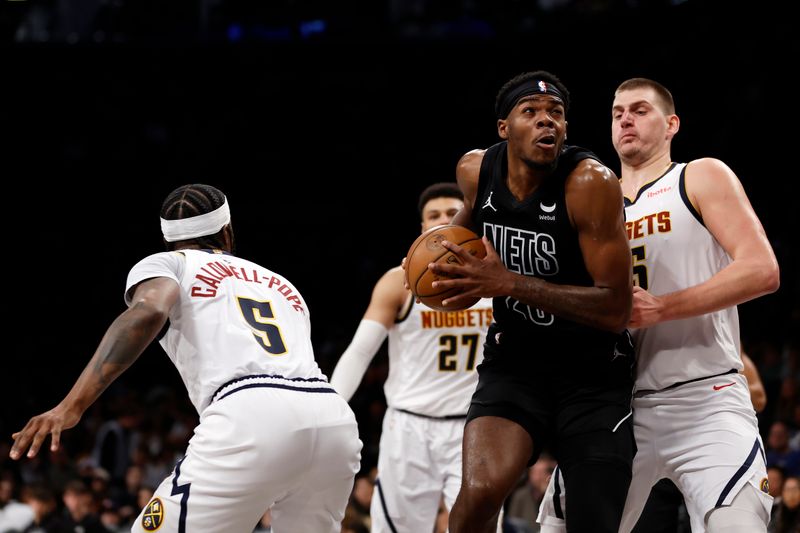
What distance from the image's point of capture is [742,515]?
13.2 feet

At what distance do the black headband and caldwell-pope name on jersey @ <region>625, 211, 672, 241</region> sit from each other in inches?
28.9

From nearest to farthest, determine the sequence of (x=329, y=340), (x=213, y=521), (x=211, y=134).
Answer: (x=213, y=521) < (x=329, y=340) < (x=211, y=134)

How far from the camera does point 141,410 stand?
555 inches

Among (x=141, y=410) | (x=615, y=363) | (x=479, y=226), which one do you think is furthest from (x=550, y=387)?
(x=141, y=410)

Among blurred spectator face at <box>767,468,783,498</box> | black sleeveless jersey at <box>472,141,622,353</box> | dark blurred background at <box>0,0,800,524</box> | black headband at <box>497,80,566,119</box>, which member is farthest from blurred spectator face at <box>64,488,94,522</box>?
black headband at <box>497,80,566,119</box>

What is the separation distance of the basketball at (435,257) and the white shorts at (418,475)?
2.33 metres

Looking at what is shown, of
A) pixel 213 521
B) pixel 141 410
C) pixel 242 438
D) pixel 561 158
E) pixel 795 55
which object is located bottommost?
pixel 141 410

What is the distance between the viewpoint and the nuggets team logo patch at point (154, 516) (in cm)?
372

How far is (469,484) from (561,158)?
4.45ft

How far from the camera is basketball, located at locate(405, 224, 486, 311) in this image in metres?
4.04

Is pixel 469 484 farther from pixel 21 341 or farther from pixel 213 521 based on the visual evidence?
pixel 21 341

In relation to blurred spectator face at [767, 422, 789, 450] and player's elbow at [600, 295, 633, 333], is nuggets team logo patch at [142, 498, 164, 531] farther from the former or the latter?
blurred spectator face at [767, 422, 789, 450]

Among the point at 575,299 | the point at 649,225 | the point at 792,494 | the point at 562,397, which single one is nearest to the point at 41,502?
the point at 792,494

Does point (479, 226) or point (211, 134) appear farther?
point (211, 134)
